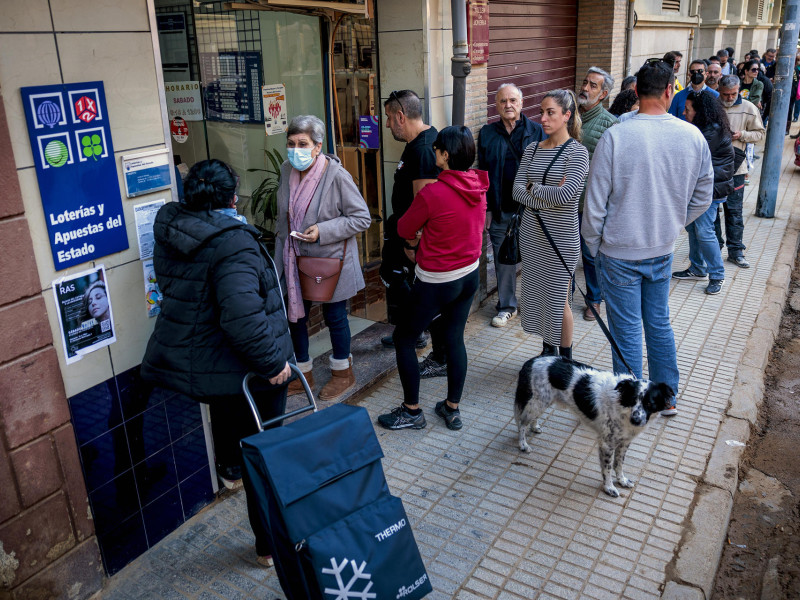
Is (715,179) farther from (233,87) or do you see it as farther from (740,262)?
(233,87)

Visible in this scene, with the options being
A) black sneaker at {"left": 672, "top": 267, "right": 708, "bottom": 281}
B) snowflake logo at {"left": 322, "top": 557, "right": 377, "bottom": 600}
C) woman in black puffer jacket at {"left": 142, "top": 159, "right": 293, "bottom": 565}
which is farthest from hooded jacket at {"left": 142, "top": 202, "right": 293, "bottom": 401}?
black sneaker at {"left": 672, "top": 267, "right": 708, "bottom": 281}

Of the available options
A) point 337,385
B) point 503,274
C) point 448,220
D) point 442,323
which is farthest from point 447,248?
point 503,274

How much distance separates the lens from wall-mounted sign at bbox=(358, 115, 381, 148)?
599cm

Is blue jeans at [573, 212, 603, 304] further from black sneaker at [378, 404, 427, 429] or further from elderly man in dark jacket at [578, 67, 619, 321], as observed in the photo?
black sneaker at [378, 404, 427, 429]

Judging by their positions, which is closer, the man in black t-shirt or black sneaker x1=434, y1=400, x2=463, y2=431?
black sneaker x1=434, y1=400, x2=463, y2=431

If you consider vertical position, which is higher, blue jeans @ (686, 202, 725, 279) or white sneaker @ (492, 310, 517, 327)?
blue jeans @ (686, 202, 725, 279)

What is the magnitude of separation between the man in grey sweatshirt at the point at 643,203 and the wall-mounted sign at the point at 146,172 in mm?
2569

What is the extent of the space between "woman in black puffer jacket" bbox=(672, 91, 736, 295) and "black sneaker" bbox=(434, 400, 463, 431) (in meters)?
3.25

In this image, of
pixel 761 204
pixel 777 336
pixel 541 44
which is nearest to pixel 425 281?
pixel 777 336

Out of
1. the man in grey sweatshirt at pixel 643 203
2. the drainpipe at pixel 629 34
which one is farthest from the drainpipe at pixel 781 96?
the man in grey sweatshirt at pixel 643 203

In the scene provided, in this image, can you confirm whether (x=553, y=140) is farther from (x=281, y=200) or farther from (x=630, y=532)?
(x=630, y=532)

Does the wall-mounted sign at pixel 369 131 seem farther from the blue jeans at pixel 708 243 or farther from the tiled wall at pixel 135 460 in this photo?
the blue jeans at pixel 708 243

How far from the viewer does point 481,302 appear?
7.07 m

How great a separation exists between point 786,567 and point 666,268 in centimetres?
184
